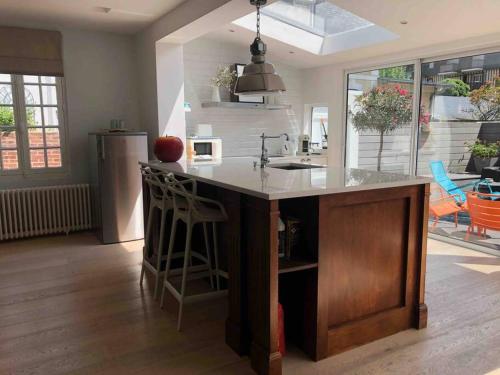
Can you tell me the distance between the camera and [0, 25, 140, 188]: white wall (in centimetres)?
505

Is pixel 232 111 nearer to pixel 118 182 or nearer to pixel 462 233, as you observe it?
pixel 118 182

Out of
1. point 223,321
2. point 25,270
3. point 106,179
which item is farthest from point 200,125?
point 223,321

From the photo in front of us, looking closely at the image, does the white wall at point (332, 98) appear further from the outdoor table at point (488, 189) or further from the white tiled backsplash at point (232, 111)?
the outdoor table at point (488, 189)

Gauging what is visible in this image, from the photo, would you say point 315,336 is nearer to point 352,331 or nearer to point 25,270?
point 352,331

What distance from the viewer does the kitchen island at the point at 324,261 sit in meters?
2.23

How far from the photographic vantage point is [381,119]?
5582 millimetres

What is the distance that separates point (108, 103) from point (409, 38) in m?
3.67

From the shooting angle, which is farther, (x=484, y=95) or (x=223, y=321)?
(x=484, y=95)

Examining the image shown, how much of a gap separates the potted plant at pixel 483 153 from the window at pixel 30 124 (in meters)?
4.83

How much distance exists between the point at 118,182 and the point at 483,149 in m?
3.99

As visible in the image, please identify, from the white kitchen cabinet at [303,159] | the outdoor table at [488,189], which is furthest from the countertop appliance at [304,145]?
the outdoor table at [488,189]

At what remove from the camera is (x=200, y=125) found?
5.62m

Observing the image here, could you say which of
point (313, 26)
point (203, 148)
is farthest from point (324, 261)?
point (313, 26)

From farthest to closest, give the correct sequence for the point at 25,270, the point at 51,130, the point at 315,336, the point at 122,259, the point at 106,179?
1. the point at 51,130
2. the point at 106,179
3. the point at 122,259
4. the point at 25,270
5. the point at 315,336
